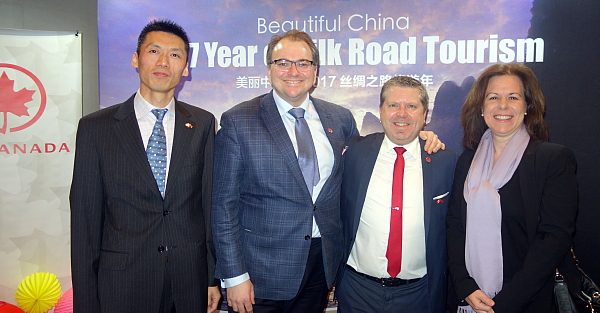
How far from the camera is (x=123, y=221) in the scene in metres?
1.94

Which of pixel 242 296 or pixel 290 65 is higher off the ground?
pixel 290 65

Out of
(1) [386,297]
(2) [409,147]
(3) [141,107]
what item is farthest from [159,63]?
(1) [386,297]

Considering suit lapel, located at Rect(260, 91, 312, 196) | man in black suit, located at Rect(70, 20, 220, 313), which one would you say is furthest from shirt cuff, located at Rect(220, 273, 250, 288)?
suit lapel, located at Rect(260, 91, 312, 196)

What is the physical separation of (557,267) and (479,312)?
48 cm

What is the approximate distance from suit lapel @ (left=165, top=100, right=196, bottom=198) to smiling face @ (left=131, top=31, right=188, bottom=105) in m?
0.14

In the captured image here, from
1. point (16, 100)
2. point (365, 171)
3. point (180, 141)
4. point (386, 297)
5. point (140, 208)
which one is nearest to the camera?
point (140, 208)

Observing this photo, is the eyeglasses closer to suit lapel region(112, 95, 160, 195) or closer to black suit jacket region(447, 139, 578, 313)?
suit lapel region(112, 95, 160, 195)

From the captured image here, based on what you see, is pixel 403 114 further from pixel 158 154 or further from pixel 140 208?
pixel 140 208

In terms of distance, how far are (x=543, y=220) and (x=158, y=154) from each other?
2.01 m

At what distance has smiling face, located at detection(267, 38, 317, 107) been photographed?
2.23 m

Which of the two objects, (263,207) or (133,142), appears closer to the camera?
(133,142)

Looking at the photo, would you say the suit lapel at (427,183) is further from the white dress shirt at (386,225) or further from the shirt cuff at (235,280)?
the shirt cuff at (235,280)

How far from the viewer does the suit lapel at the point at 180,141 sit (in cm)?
200

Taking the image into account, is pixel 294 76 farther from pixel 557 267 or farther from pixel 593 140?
pixel 593 140
